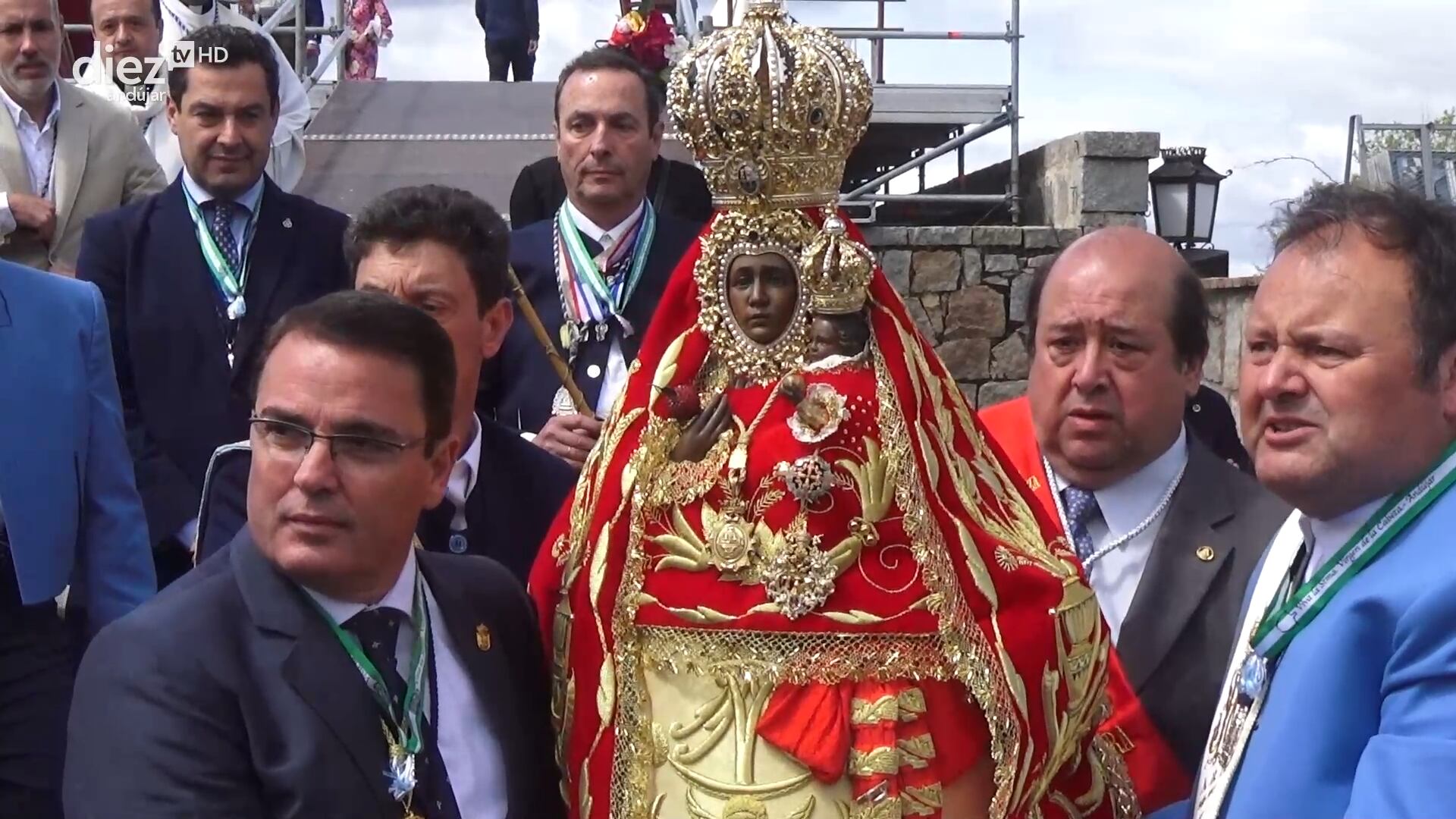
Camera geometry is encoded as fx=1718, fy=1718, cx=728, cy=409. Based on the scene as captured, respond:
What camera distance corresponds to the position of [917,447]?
2.98 metres

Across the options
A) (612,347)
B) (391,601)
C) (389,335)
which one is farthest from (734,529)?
(612,347)

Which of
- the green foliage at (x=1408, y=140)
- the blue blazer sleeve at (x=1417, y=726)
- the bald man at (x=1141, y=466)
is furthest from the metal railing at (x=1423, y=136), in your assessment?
the blue blazer sleeve at (x=1417, y=726)

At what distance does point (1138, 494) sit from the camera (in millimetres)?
3598

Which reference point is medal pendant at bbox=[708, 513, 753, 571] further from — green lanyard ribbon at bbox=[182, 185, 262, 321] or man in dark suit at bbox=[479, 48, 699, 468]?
green lanyard ribbon at bbox=[182, 185, 262, 321]

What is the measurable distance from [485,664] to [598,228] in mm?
2124

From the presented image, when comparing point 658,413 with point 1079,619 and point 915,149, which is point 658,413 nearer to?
point 1079,619

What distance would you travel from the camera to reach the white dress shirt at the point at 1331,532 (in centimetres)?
246

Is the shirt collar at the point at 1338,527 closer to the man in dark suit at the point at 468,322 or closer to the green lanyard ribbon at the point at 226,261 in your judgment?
the man in dark suit at the point at 468,322

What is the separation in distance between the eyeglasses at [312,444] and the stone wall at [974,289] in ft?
24.3

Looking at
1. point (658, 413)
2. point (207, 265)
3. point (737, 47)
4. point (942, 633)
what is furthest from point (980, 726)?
point (207, 265)

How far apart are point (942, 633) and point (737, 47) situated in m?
1.12

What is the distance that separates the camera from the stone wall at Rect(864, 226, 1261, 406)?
385 inches

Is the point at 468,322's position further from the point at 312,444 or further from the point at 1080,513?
the point at 1080,513

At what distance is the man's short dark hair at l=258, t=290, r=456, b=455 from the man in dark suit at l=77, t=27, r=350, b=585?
5.26ft
